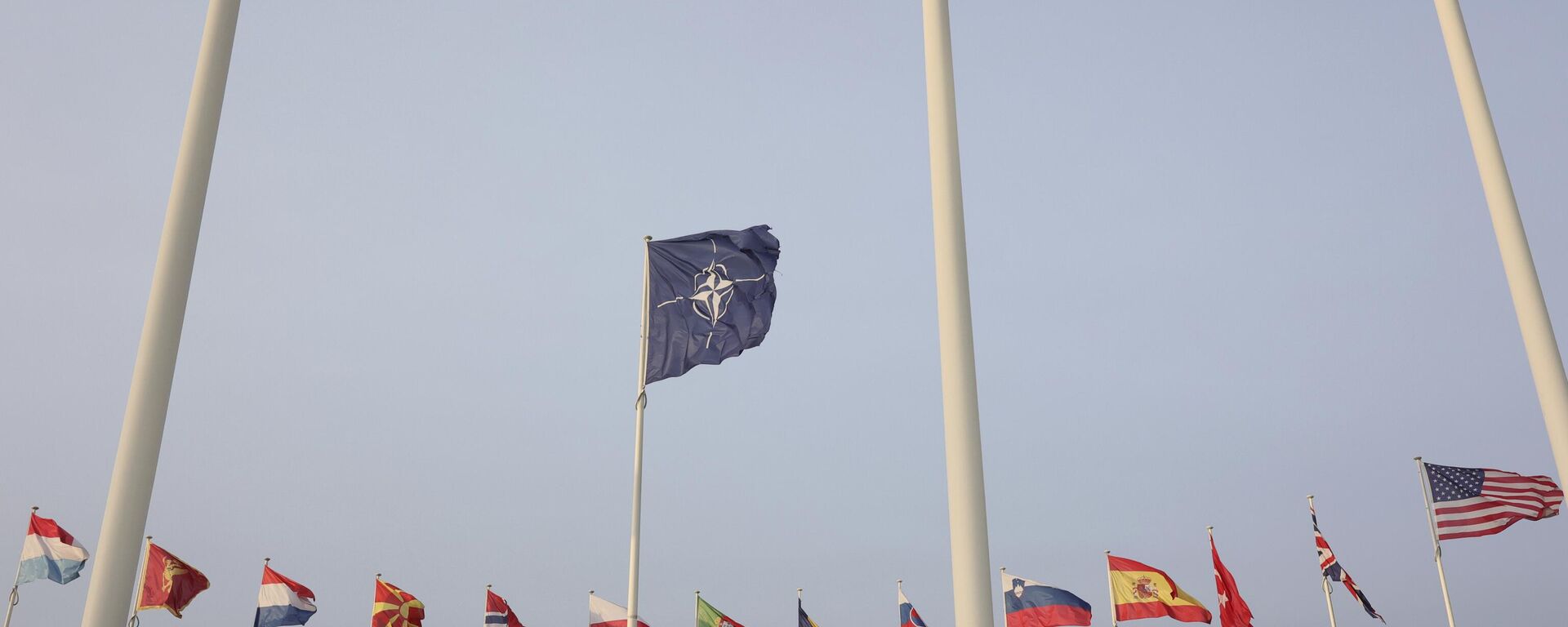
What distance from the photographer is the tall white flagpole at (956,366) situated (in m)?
8.55

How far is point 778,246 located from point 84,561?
82.0 feet

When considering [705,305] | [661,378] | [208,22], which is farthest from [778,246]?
[208,22]

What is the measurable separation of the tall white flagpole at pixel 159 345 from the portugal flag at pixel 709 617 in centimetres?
3110

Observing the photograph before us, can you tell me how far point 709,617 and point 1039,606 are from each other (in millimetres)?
10168

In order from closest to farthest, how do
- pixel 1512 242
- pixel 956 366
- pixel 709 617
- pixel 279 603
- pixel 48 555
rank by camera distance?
pixel 956 366, pixel 1512 242, pixel 48 555, pixel 279 603, pixel 709 617

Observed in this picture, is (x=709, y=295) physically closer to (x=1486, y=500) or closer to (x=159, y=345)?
(x=159, y=345)

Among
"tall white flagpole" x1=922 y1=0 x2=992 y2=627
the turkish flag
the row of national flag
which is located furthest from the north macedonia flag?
"tall white flagpole" x1=922 y1=0 x2=992 y2=627

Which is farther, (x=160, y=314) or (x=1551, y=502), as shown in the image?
(x=1551, y=502)

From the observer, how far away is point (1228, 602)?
125 ft

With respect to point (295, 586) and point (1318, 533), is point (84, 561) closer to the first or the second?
point (295, 586)

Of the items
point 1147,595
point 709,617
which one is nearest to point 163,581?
point 709,617

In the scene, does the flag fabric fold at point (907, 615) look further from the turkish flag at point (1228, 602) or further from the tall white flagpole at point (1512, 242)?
the tall white flagpole at point (1512, 242)

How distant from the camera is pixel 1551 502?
25203 mm

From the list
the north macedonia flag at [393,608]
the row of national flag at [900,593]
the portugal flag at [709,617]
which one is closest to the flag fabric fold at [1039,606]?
the row of national flag at [900,593]
